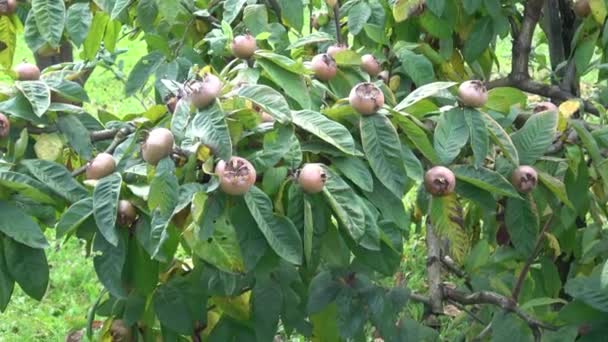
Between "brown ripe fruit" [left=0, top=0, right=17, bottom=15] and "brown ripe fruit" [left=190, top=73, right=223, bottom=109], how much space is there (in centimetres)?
66

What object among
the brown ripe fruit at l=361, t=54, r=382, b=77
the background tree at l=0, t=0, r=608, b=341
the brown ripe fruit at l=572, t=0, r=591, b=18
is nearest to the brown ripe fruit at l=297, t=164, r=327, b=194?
the background tree at l=0, t=0, r=608, b=341

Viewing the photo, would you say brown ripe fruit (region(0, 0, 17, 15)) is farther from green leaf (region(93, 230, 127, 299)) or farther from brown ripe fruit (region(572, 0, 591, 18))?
brown ripe fruit (region(572, 0, 591, 18))

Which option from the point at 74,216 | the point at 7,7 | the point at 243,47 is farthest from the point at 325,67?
the point at 7,7

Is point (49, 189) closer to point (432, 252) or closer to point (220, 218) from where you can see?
point (220, 218)

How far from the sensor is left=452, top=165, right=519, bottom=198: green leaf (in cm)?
146

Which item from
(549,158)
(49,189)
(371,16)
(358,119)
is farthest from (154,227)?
(371,16)

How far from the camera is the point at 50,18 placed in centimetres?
172

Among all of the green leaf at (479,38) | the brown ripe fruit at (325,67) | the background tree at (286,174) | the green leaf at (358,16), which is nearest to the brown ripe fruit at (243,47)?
the background tree at (286,174)

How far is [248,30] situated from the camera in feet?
6.32

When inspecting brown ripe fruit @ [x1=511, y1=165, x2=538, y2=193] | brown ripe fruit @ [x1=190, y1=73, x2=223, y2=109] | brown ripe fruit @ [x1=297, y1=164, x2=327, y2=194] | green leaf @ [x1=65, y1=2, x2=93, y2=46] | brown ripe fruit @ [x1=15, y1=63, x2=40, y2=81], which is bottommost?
green leaf @ [x1=65, y1=2, x2=93, y2=46]

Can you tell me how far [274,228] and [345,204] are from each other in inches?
3.7

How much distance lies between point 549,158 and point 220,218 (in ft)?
1.96

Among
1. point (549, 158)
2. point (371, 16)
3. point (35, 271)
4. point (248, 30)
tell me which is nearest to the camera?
point (35, 271)

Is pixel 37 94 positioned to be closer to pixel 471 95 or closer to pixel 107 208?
pixel 107 208
